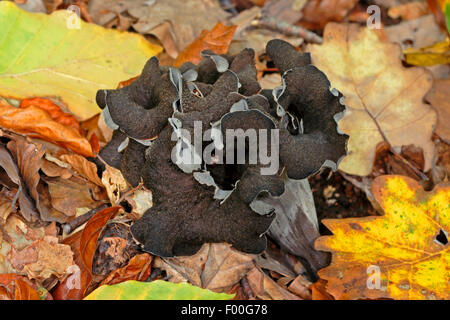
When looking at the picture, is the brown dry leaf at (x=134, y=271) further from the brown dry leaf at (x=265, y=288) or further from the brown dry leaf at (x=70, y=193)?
the brown dry leaf at (x=265, y=288)

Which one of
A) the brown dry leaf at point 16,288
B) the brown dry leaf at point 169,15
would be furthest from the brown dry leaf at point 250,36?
the brown dry leaf at point 16,288

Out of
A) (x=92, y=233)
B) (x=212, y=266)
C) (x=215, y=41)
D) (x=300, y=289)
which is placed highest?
(x=215, y=41)

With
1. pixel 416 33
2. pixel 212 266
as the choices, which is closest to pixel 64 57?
pixel 212 266

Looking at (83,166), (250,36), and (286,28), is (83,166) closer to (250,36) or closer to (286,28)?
(250,36)

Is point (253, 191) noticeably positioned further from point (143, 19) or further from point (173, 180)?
point (143, 19)

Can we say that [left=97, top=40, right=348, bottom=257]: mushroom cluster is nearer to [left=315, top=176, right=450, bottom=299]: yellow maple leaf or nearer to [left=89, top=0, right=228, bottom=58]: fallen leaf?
[left=315, top=176, right=450, bottom=299]: yellow maple leaf
